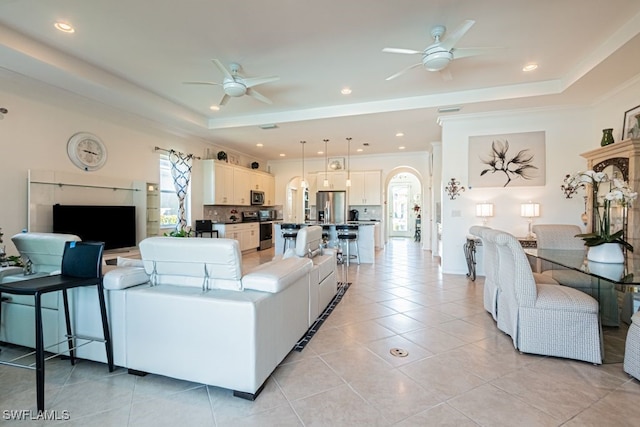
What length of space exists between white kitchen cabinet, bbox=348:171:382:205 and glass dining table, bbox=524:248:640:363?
5687 mm

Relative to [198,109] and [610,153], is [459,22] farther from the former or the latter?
[198,109]

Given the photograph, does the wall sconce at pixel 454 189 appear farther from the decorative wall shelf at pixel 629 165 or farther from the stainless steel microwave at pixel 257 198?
the stainless steel microwave at pixel 257 198

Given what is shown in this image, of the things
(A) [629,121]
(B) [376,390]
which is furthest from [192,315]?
(A) [629,121]

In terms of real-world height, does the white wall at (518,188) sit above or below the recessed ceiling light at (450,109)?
below

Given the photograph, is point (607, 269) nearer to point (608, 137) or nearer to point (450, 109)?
point (608, 137)

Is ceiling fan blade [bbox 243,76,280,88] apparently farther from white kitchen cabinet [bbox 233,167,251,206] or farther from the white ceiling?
white kitchen cabinet [bbox 233,167,251,206]

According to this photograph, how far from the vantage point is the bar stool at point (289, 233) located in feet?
21.4

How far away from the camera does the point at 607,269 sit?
245 centimetres

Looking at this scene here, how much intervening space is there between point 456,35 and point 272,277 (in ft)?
9.17

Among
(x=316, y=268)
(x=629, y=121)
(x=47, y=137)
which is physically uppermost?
(x=629, y=121)

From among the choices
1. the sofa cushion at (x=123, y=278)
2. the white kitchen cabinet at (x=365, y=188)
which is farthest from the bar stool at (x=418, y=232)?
the sofa cushion at (x=123, y=278)

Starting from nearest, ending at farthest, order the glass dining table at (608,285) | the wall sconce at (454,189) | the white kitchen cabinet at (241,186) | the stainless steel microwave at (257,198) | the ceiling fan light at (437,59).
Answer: the glass dining table at (608,285) < the ceiling fan light at (437,59) < the wall sconce at (454,189) < the white kitchen cabinet at (241,186) < the stainless steel microwave at (257,198)

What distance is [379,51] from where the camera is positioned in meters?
3.55

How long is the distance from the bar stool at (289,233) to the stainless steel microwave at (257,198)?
2.38m
